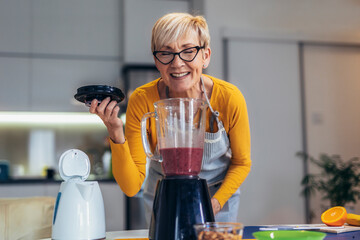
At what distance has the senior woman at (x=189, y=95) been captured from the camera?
3.72ft

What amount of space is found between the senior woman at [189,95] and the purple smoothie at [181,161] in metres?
0.19

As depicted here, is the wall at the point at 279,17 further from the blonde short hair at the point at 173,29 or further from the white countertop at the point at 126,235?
the white countertop at the point at 126,235

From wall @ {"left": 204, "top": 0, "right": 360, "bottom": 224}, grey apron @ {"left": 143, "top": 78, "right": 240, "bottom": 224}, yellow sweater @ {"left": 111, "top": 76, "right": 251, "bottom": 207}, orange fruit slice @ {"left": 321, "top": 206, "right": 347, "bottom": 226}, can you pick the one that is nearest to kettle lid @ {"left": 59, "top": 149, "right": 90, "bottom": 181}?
yellow sweater @ {"left": 111, "top": 76, "right": 251, "bottom": 207}

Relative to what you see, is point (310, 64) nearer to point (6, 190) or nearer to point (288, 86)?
point (288, 86)

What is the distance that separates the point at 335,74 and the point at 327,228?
2.98m

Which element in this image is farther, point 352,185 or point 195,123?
point 352,185

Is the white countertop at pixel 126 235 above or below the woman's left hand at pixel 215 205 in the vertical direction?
below

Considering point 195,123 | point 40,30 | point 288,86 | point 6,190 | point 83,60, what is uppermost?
point 40,30

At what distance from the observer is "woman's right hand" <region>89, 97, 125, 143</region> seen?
3.19 feet

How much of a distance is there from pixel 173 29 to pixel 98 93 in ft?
1.10

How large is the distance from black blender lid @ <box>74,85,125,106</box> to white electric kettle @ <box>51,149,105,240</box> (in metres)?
0.14

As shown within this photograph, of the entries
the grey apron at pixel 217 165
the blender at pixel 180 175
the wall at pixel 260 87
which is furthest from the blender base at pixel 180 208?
the wall at pixel 260 87

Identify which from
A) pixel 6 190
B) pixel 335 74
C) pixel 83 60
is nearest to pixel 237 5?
pixel 335 74

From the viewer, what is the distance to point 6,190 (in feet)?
10.3
